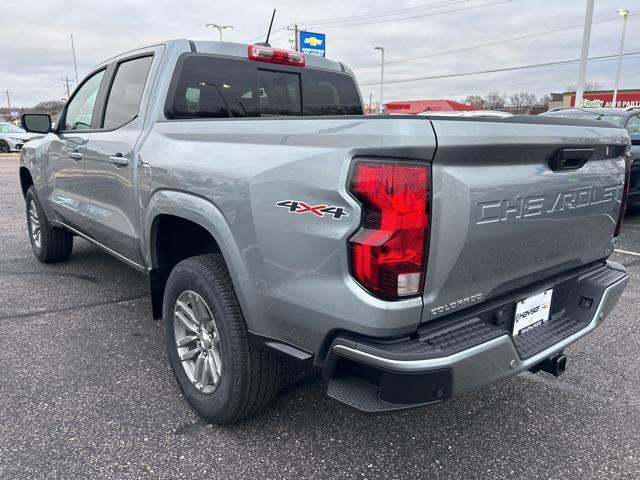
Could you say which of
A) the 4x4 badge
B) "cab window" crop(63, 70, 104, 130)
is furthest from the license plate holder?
"cab window" crop(63, 70, 104, 130)

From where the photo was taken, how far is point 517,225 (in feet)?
6.56

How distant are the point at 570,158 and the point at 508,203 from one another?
477 millimetres

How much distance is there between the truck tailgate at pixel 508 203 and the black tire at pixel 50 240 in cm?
448

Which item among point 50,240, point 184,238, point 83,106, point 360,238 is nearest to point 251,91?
point 184,238

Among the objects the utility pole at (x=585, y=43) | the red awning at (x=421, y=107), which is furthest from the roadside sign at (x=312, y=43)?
the utility pole at (x=585, y=43)

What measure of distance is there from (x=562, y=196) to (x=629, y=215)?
7597 millimetres

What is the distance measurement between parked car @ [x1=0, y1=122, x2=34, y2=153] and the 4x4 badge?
78.7 feet

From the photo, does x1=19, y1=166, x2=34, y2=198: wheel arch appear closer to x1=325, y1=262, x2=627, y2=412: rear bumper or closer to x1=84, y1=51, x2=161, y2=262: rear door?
x1=84, y1=51, x2=161, y2=262: rear door

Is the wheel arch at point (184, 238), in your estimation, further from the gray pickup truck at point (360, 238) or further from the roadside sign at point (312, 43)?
the roadside sign at point (312, 43)

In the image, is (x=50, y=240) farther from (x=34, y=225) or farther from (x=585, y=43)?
(x=585, y=43)

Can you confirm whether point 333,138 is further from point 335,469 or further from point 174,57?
point 174,57

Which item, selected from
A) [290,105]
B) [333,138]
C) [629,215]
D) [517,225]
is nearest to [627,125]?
[629,215]

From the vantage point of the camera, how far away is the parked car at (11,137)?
73.4ft

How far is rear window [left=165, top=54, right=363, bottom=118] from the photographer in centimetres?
308
